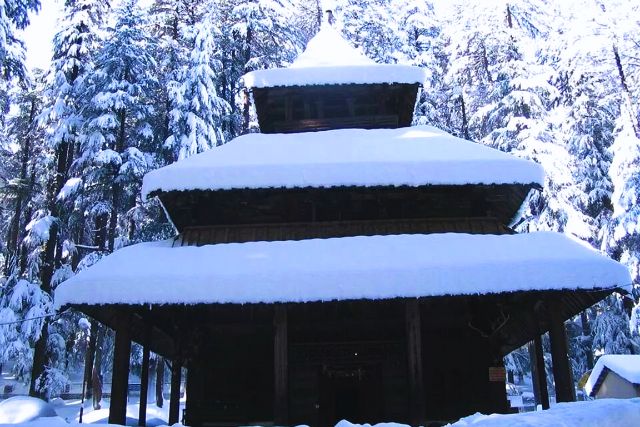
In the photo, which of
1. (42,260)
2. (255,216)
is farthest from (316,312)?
(42,260)

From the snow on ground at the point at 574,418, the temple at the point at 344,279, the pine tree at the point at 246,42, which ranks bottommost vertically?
the snow on ground at the point at 574,418

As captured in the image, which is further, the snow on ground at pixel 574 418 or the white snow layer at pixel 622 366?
the white snow layer at pixel 622 366

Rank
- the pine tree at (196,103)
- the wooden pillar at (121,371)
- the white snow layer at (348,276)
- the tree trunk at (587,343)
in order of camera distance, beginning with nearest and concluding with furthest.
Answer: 1. the white snow layer at (348,276)
2. the wooden pillar at (121,371)
3. the pine tree at (196,103)
4. the tree trunk at (587,343)

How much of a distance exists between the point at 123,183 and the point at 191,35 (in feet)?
24.8

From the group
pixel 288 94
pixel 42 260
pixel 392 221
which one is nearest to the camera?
pixel 392 221

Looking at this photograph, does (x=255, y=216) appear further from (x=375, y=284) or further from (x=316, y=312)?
(x=375, y=284)

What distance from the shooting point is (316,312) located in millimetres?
12305

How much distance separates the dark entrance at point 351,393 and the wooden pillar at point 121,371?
434 cm

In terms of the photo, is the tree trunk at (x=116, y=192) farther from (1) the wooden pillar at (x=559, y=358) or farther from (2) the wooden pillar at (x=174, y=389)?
(1) the wooden pillar at (x=559, y=358)

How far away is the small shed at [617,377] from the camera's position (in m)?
20.9

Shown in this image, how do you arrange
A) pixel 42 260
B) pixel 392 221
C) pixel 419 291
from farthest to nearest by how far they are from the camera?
1. pixel 42 260
2. pixel 392 221
3. pixel 419 291

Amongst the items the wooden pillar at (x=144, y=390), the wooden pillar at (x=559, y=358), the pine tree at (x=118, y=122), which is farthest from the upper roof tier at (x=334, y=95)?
the pine tree at (x=118, y=122)

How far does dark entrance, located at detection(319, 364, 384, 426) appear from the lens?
12172 millimetres

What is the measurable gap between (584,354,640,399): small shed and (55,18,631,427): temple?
1057 cm
